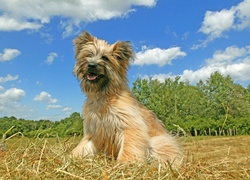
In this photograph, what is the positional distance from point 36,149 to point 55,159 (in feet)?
2.05

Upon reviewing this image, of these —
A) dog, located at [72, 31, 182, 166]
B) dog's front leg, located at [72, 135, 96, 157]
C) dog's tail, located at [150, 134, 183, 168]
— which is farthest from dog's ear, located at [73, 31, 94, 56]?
dog's tail, located at [150, 134, 183, 168]

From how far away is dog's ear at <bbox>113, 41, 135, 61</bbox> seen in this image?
6.72 m

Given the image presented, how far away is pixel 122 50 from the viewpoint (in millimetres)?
6766

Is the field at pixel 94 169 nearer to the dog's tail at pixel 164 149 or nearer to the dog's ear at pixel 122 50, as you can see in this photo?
the dog's tail at pixel 164 149

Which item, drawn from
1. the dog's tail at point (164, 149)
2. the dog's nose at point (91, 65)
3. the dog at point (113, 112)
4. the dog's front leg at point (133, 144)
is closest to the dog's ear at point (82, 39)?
the dog at point (113, 112)

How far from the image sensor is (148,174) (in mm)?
3061

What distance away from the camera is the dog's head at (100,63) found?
20.9ft

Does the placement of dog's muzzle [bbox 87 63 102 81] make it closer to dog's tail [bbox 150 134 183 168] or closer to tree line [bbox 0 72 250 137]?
dog's tail [bbox 150 134 183 168]

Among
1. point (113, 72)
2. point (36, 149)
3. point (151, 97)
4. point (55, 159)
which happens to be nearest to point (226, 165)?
point (55, 159)

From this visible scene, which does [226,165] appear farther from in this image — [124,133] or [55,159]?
[124,133]

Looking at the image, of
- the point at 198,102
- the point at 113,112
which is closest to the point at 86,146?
the point at 113,112

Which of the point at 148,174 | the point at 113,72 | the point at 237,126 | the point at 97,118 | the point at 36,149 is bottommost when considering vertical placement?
the point at 148,174

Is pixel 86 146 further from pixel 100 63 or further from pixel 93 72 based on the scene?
pixel 100 63

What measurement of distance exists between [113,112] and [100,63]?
2.84ft
